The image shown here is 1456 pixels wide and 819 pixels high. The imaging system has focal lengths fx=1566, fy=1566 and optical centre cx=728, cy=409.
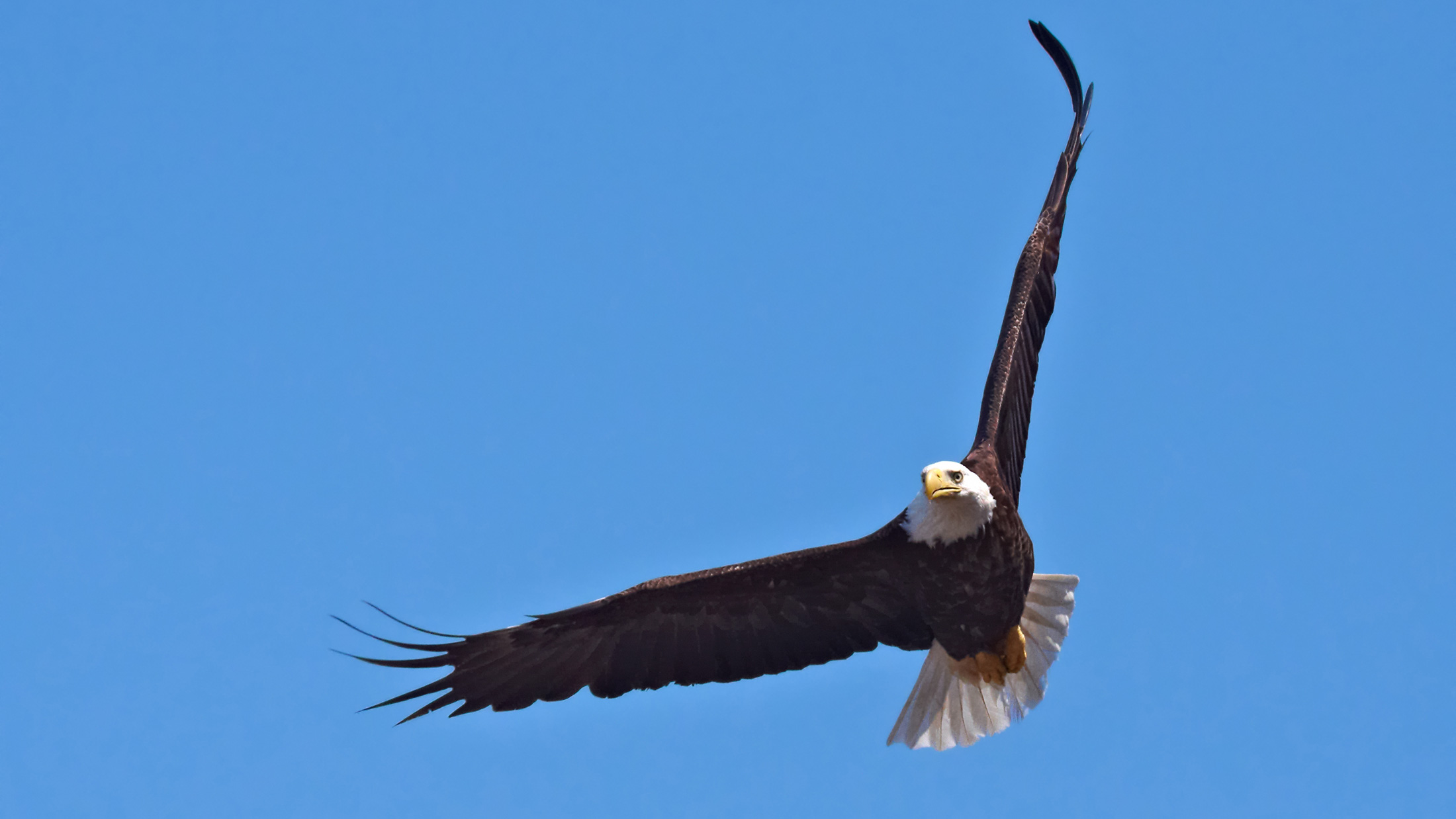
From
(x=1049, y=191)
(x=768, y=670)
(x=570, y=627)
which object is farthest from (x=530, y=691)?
(x=1049, y=191)

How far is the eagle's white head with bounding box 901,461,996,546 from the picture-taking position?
729 centimetres

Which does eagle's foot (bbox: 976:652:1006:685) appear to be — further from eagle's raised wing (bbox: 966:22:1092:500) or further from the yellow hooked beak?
the yellow hooked beak

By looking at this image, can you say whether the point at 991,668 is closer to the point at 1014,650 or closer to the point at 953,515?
the point at 1014,650

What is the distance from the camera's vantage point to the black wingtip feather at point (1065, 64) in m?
9.48

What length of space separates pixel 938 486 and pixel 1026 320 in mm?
1897

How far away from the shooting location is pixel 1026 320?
879cm

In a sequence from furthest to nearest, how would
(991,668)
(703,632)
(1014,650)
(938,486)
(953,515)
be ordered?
(991,668), (1014,650), (703,632), (953,515), (938,486)

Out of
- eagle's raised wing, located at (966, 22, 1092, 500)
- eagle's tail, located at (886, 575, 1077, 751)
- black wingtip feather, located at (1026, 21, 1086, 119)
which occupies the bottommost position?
eagle's tail, located at (886, 575, 1077, 751)

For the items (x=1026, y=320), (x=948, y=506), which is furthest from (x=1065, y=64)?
(x=948, y=506)

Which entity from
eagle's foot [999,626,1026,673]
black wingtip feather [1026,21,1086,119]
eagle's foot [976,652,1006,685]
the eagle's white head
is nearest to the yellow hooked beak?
the eagle's white head

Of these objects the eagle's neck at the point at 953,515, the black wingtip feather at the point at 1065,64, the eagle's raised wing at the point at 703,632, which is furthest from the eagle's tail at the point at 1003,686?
the black wingtip feather at the point at 1065,64

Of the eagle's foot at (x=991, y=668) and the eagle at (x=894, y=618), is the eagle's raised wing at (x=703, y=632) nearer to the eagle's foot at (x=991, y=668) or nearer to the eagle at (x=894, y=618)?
the eagle at (x=894, y=618)

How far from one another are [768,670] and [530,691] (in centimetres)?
130

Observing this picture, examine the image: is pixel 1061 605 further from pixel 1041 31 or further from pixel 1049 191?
pixel 1041 31
